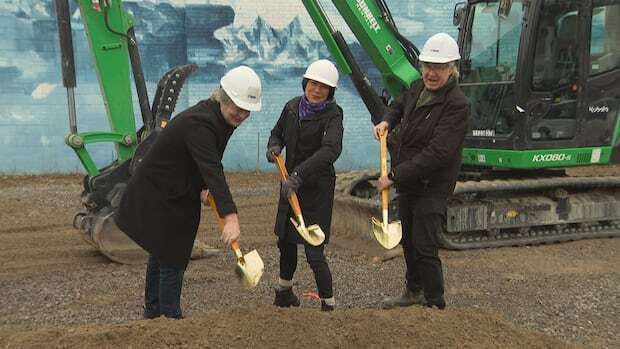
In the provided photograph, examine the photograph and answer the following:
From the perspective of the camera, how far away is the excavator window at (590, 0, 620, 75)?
698cm

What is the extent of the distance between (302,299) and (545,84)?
3.62m

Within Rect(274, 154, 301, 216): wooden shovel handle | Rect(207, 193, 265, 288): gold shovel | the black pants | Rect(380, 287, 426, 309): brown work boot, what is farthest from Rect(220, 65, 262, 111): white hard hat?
Rect(380, 287, 426, 309): brown work boot

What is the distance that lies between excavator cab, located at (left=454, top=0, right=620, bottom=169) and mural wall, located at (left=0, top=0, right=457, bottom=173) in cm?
538

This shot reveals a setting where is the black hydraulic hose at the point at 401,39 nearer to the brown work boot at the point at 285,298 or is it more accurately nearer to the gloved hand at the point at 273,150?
the gloved hand at the point at 273,150

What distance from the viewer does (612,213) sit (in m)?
7.80

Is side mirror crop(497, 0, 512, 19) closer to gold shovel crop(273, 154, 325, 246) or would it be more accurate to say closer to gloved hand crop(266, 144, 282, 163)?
gloved hand crop(266, 144, 282, 163)

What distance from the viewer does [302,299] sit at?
17.3 ft

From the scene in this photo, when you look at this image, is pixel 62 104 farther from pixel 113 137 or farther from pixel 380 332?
pixel 380 332

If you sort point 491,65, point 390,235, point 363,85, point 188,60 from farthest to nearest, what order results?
1. point 188,60
2. point 363,85
3. point 491,65
4. point 390,235

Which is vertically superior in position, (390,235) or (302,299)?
(390,235)

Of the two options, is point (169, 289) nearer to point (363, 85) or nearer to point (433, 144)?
point (433, 144)

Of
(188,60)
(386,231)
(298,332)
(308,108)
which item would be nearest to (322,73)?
(308,108)

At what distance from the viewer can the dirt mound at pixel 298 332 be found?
3.29 meters

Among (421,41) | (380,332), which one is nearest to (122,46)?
(380,332)
